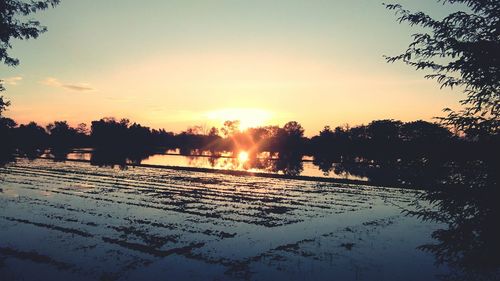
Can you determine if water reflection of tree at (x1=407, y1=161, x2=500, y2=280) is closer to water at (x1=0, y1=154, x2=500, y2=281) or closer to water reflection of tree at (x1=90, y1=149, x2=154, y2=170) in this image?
water at (x1=0, y1=154, x2=500, y2=281)

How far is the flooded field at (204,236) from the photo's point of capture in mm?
12086

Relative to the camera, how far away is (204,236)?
53.7 feet

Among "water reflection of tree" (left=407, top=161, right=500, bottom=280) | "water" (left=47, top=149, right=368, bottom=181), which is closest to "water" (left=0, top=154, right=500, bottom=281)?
"water reflection of tree" (left=407, top=161, right=500, bottom=280)

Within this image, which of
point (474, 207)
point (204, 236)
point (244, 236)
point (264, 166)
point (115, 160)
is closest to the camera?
point (474, 207)

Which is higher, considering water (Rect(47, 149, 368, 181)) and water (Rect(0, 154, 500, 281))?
water (Rect(47, 149, 368, 181))

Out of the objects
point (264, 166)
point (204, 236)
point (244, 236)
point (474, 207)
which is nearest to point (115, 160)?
point (264, 166)

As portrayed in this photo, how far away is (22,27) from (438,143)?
1491cm

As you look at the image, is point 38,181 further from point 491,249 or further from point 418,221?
point 491,249

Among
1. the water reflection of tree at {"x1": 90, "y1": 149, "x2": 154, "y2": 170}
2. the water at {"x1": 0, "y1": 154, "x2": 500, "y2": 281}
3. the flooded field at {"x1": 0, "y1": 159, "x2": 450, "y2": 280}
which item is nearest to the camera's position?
the water at {"x1": 0, "y1": 154, "x2": 500, "y2": 281}

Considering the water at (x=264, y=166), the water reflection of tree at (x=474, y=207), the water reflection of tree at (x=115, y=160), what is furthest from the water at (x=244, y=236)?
the water reflection of tree at (x=115, y=160)

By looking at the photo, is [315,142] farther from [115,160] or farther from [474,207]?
[474,207]

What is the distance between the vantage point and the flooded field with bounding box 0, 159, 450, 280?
12.1 m

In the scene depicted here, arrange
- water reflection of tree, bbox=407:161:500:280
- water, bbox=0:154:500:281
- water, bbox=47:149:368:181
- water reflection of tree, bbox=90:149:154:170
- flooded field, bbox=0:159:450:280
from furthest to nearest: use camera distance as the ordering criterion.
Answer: water reflection of tree, bbox=90:149:154:170
water, bbox=47:149:368:181
flooded field, bbox=0:159:450:280
water, bbox=0:154:500:281
water reflection of tree, bbox=407:161:500:280

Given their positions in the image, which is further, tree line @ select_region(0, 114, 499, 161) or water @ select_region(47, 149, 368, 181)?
water @ select_region(47, 149, 368, 181)
